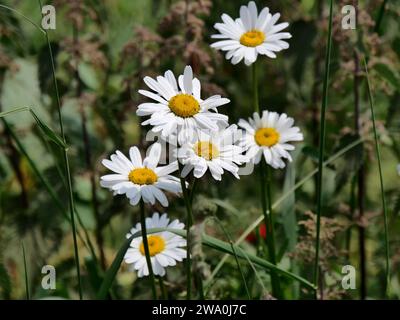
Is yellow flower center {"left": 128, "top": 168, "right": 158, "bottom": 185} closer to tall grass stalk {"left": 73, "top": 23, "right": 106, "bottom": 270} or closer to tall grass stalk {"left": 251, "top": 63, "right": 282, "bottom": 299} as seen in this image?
tall grass stalk {"left": 251, "top": 63, "right": 282, "bottom": 299}

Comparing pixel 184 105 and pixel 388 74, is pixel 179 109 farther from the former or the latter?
pixel 388 74

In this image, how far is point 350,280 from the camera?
1817 millimetres

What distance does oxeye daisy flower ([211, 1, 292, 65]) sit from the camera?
5.27ft

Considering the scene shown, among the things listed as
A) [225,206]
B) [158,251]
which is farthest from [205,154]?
[225,206]

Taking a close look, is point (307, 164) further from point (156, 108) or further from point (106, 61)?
point (156, 108)

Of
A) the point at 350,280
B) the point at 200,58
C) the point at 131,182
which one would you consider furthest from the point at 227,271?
the point at 131,182

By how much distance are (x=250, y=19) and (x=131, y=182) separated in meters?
0.49

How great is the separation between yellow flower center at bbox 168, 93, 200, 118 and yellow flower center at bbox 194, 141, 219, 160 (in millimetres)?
63

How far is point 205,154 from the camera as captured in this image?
1422 millimetres

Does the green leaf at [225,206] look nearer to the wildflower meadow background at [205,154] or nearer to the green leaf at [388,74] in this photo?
the wildflower meadow background at [205,154]

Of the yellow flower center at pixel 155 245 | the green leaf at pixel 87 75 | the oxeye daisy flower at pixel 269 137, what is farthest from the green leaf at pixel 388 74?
the green leaf at pixel 87 75

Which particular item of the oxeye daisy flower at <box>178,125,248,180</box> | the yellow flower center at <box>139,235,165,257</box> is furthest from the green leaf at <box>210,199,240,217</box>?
the oxeye daisy flower at <box>178,125,248,180</box>

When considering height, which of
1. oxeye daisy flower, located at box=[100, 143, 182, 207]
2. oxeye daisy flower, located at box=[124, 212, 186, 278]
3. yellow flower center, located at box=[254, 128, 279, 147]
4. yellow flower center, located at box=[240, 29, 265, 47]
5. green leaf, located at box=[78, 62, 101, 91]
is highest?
green leaf, located at box=[78, 62, 101, 91]

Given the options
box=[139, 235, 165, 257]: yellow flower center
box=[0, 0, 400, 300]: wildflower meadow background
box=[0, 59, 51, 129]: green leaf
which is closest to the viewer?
box=[0, 0, 400, 300]: wildflower meadow background
